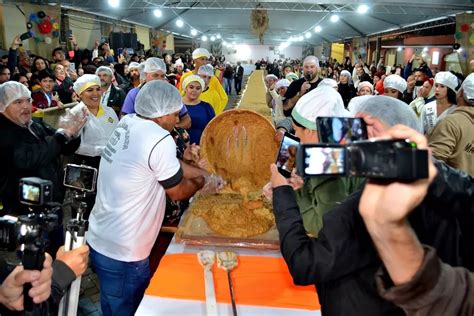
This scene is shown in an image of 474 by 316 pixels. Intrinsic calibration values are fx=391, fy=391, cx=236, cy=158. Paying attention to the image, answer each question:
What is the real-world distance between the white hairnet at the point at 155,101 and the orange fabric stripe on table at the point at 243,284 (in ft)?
2.45

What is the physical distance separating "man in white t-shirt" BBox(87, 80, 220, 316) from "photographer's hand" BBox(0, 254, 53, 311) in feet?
2.38

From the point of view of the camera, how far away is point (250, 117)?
8.89 feet

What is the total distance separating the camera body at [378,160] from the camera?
685mm

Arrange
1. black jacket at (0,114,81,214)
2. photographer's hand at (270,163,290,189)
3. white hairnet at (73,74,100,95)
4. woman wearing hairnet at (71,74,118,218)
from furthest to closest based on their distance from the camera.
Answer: white hairnet at (73,74,100,95)
woman wearing hairnet at (71,74,118,218)
black jacket at (0,114,81,214)
photographer's hand at (270,163,290,189)

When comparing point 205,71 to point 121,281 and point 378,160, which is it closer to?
point 121,281

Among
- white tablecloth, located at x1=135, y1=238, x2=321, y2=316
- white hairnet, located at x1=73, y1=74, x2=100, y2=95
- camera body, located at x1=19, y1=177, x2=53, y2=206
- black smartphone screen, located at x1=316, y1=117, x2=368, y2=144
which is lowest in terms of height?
white tablecloth, located at x1=135, y1=238, x2=321, y2=316

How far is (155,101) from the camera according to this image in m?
2.01

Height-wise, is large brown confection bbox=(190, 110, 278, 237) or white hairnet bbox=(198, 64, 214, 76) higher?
white hairnet bbox=(198, 64, 214, 76)

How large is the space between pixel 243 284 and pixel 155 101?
1005mm

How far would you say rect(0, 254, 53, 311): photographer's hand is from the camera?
3.54ft

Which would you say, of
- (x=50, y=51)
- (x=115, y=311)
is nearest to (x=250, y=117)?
(x=115, y=311)

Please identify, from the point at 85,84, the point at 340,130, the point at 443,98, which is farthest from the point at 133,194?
the point at 443,98

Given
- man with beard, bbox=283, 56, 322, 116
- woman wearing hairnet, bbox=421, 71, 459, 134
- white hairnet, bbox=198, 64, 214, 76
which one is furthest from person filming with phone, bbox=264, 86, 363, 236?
white hairnet, bbox=198, 64, 214, 76

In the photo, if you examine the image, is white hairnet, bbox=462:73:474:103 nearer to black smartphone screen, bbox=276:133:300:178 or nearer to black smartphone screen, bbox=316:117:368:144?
black smartphone screen, bbox=276:133:300:178
